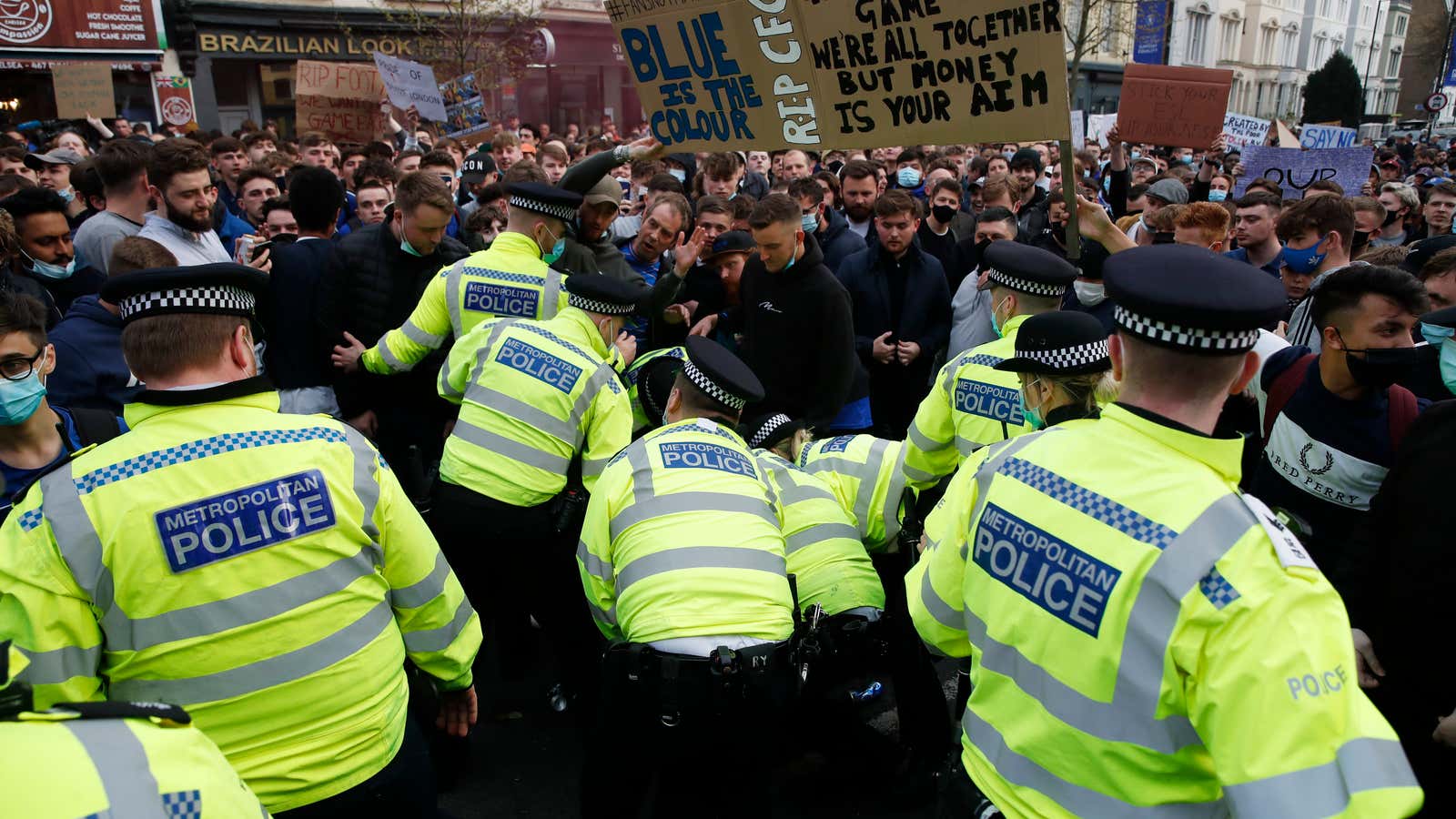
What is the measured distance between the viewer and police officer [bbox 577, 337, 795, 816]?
9.21ft

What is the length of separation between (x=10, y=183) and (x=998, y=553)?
7304mm

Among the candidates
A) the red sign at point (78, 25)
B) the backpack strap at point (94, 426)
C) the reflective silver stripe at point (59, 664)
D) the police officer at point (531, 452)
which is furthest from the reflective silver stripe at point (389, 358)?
the red sign at point (78, 25)

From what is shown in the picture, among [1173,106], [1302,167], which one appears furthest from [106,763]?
[1173,106]

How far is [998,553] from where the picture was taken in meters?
2.01

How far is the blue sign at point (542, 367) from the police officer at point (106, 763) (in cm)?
243

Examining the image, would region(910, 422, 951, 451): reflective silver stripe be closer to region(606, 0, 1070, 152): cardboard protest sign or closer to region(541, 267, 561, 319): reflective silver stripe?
region(606, 0, 1070, 152): cardboard protest sign

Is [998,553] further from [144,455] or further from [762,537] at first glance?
[144,455]

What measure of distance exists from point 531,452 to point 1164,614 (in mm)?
2657

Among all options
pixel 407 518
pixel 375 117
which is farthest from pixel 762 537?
pixel 375 117

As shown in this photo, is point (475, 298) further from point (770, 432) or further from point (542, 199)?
point (770, 432)

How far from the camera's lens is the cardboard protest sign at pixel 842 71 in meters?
2.98

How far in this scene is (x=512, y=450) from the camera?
381cm

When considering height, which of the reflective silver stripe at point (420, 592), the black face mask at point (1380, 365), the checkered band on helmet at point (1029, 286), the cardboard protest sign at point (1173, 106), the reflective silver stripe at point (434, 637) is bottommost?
the reflective silver stripe at point (434, 637)

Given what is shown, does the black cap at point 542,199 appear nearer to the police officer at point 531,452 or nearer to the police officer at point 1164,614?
the police officer at point 531,452
